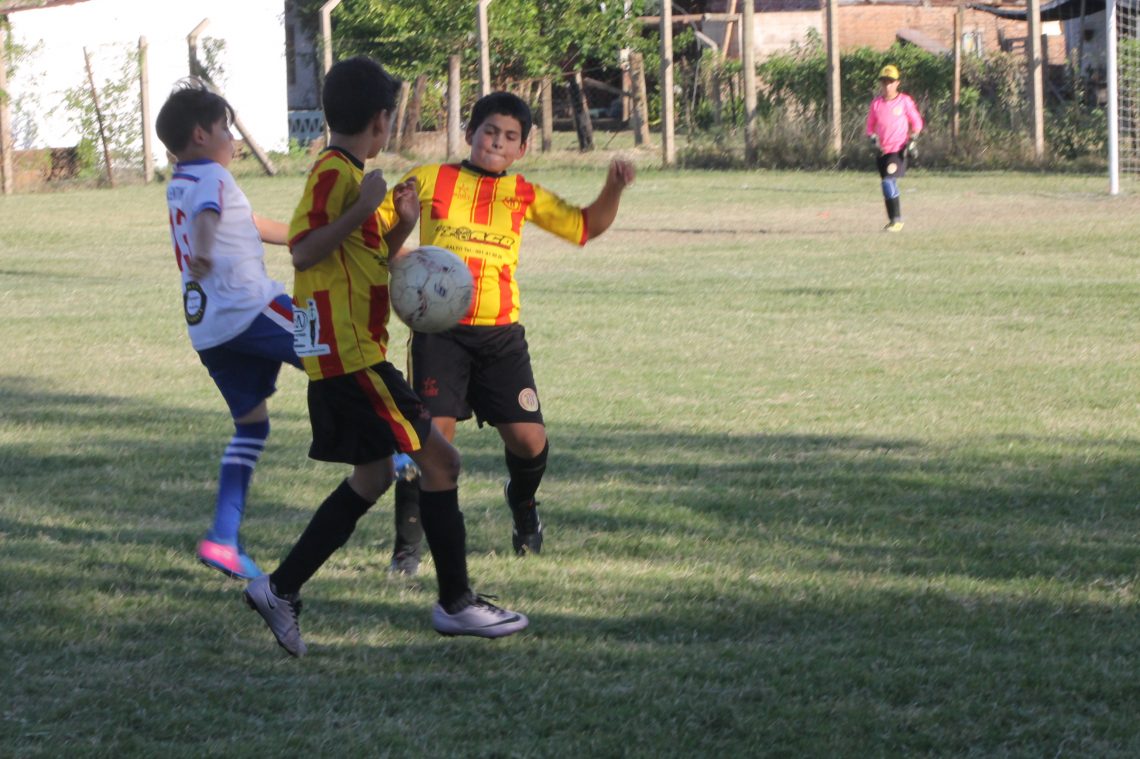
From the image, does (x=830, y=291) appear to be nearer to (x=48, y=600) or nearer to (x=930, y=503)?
(x=930, y=503)

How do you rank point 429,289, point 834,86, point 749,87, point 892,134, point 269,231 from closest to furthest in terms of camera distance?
1. point 429,289
2. point 269,231
3. point 892,134
4. point 834,86
5. point 749,87

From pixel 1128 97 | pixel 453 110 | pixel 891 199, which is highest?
pixel 453 110

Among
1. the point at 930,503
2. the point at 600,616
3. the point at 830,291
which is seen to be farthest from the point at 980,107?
the point at 600,616

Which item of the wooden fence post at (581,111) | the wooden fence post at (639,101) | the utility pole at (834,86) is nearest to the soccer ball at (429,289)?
the utility pole at (834,86)

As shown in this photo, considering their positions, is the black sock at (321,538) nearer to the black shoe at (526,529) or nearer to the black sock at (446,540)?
the black sock at (446,540)

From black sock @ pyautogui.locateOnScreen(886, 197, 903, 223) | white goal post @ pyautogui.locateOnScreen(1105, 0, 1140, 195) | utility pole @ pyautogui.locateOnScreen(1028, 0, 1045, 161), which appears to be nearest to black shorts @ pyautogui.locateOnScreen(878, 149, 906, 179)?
black sock @ pyautogui.locateOnScreen(886, 197, 903, 223)

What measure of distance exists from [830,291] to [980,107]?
626 inches

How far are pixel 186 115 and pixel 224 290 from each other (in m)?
0.60

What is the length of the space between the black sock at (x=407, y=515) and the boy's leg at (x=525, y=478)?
1.16 ft

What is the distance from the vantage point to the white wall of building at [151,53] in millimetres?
29750

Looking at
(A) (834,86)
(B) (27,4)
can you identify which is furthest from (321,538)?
(B) (27,4)

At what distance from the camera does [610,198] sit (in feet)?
17.4

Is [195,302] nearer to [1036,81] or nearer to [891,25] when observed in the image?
[1036,81]

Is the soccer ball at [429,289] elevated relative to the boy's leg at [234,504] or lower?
elevated
